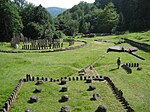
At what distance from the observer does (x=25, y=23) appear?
10819cm

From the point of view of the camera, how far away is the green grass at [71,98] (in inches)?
1167

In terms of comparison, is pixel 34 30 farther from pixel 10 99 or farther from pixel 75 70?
pixel 10 99

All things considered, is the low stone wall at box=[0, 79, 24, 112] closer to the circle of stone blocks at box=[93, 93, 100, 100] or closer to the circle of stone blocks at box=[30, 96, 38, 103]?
A: the circle of stone blocks at box=[30, 96, 38, 103]

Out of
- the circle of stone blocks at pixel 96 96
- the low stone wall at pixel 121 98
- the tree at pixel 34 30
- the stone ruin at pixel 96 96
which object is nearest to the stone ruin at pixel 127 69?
the low stone wall at pixel 121 98

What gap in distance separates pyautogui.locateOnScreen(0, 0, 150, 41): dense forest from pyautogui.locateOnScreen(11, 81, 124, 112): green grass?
58684mm

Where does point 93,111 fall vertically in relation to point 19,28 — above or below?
below

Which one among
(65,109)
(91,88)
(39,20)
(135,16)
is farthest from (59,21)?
(65,109)

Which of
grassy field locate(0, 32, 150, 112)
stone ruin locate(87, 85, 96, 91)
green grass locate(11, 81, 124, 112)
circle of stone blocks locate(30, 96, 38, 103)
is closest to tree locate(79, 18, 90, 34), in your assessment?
grassy field locate(0, 32, 150, 112)

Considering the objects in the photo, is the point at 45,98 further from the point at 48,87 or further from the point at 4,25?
the point at 4,25

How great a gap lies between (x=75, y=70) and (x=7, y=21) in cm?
5095

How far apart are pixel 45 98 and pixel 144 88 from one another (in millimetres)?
13652

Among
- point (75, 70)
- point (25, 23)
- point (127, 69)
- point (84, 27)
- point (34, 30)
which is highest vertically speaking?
point (25, 23)

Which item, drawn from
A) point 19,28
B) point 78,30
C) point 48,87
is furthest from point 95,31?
point 48,87

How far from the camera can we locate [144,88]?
38.2 meters
